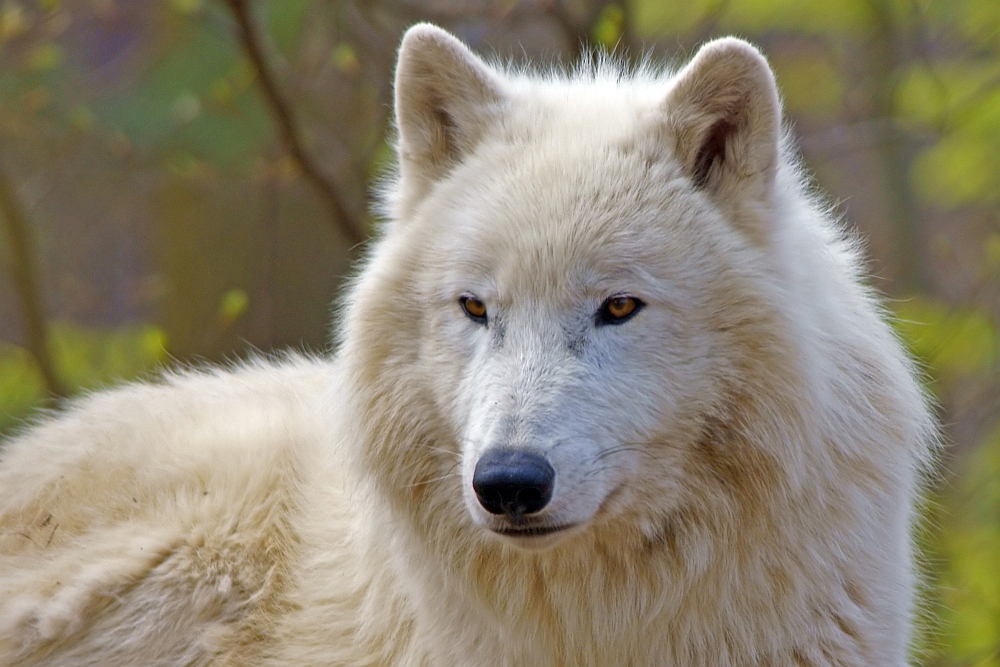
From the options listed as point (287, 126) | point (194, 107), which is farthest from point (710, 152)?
point (194, 107)

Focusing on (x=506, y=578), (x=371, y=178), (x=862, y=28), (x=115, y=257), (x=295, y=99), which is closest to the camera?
(x=506, y=578)

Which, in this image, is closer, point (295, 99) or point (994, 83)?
point (994, 83)

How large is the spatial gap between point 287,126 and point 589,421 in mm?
4227

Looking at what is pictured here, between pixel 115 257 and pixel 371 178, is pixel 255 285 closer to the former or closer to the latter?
pixel 371 178

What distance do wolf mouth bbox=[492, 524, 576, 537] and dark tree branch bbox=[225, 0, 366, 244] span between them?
425cm

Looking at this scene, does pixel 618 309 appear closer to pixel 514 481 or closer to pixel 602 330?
pixel 602 330

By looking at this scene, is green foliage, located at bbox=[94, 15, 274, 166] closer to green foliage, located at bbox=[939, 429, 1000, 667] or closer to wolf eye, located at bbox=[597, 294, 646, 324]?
wolf eye, located at bbox=[597, 294, 646, 324]

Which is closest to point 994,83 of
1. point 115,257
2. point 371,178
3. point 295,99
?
point 371,178

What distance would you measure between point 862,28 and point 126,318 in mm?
9631

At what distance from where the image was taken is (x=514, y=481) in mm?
2998

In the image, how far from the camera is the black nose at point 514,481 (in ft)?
9.85

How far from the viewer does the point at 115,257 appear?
1469cm

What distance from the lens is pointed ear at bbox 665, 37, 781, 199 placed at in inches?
133

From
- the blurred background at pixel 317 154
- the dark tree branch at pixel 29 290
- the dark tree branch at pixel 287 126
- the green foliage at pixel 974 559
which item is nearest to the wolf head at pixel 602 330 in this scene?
the dark tree branch at pixel 287 126
